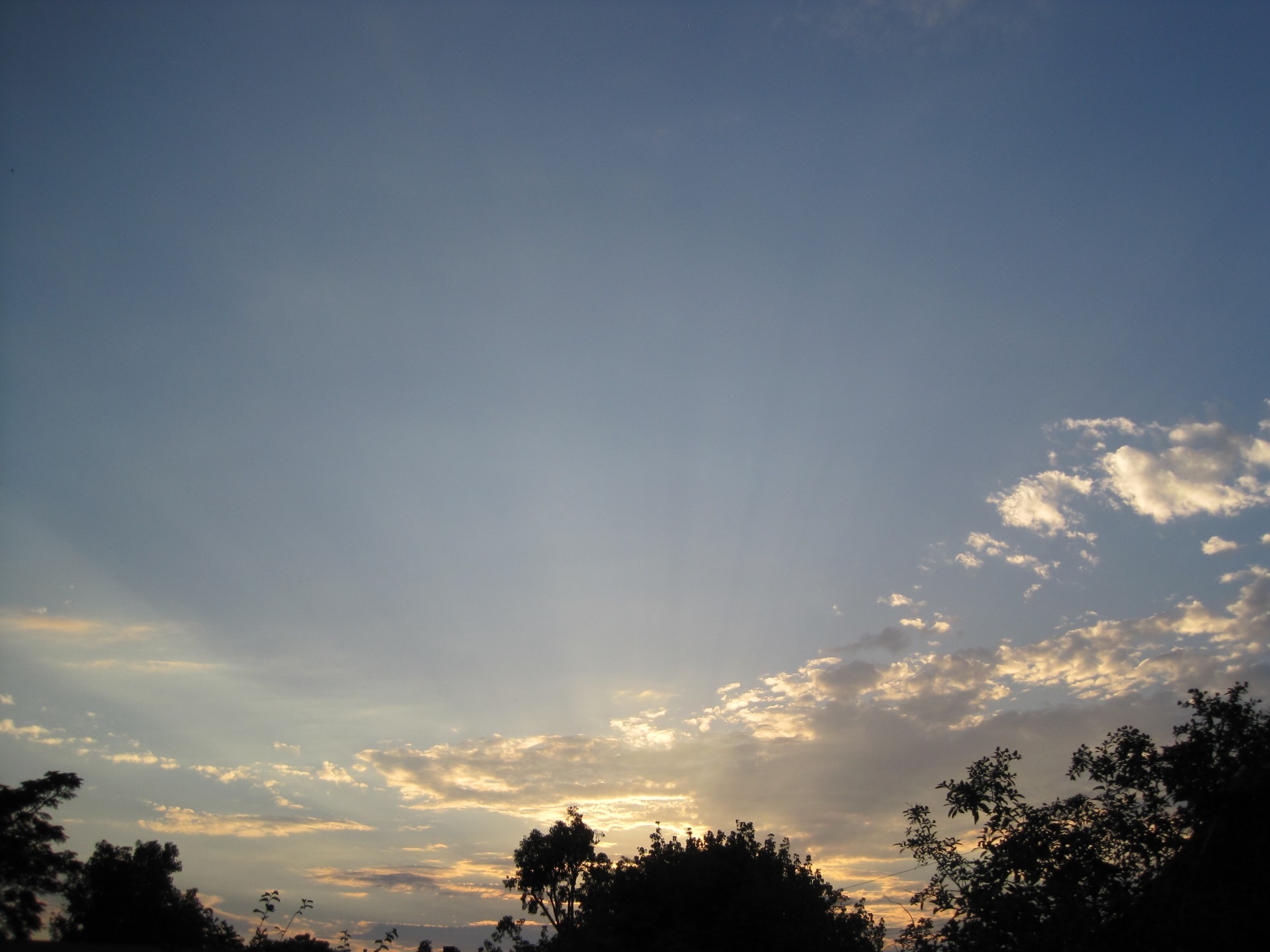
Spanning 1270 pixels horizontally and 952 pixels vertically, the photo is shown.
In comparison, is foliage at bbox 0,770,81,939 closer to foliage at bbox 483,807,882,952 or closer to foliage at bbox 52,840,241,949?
foliage at bbox 52,840,241,949

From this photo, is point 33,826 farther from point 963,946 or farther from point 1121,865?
point 1121,865

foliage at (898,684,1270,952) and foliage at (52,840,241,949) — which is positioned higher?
foliage at (898,684,1270,952)

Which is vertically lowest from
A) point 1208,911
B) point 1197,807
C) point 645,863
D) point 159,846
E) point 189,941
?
point 189,941

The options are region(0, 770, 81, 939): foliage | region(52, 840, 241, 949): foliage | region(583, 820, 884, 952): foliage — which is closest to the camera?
region(583, 820, 884, 952): foliage

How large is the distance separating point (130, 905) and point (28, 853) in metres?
18.1

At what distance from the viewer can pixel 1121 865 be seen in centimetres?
→ 1759

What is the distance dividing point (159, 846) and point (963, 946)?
245 ft

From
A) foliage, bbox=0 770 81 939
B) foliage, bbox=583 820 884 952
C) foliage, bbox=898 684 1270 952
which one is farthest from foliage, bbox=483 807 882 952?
foliage, bbox=0 770 81 939

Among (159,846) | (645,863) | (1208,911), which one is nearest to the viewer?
(1208,911)

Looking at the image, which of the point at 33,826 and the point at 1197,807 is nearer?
the point at 1197,807

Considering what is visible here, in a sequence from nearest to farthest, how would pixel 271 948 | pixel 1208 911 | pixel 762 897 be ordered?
pixel 1208 911 → pixel 271 948 → pixel 762 897

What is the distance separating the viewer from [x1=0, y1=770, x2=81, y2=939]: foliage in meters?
41.5

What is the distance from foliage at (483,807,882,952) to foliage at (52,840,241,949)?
33.7m

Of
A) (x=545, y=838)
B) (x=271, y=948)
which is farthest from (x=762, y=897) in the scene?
(x=545, y=838)
